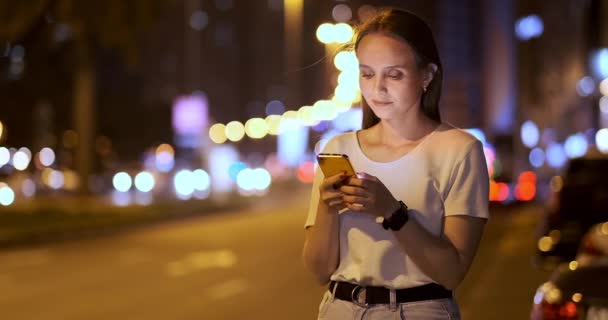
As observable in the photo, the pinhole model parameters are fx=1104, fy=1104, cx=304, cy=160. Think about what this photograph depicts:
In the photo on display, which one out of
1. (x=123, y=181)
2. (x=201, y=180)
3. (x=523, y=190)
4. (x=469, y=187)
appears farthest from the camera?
(x=201, y=180)

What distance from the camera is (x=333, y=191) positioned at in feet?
11.2

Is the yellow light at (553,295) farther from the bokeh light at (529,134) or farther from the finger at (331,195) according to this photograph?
the bokeh light at (529,134)

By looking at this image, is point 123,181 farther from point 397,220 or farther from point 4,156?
point 397,220

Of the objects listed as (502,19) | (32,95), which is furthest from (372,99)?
(502,19)

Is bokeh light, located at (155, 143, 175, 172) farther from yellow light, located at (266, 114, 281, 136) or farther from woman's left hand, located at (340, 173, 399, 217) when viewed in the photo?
yellow light, located at (266, 114, 281, 136)

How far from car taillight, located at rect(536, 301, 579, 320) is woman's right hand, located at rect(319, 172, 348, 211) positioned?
221cm

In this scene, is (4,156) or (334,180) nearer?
(334,180)

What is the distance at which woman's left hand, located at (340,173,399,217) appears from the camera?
330cm

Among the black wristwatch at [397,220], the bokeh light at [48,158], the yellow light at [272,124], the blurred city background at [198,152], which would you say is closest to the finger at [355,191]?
the black wristwatch at [397,220]

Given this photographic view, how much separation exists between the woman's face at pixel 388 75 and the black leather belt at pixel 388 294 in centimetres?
58

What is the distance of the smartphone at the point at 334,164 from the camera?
11.0 feet

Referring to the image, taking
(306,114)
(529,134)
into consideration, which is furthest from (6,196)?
(306,114)

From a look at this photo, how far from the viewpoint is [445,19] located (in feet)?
239

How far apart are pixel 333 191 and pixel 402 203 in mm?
216
